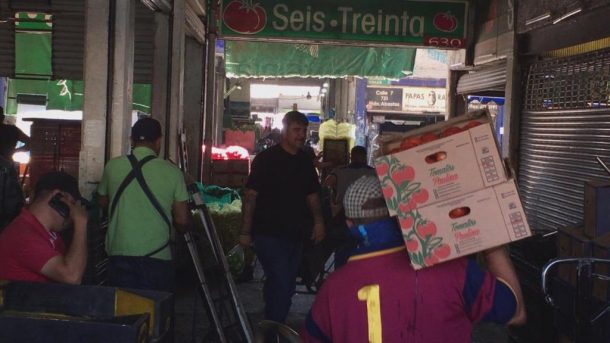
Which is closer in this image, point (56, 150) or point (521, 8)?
point (56, 150)

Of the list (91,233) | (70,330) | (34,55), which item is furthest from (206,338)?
(34,55)

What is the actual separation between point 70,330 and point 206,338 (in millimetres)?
2754

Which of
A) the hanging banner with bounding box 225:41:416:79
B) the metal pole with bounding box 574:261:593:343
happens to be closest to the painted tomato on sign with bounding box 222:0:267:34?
the hanging banner with bounding box 225:41:416:79

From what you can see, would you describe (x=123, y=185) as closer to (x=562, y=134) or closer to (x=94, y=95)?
(x=94, y=95)

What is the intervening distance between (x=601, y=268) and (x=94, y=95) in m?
4.30

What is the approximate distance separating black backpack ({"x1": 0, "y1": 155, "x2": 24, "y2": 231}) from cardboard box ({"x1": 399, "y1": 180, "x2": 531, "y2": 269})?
166 inches

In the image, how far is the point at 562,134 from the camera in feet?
26.1

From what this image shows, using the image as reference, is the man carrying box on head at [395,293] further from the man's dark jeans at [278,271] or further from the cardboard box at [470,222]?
the man's dark jeans at [278,271]

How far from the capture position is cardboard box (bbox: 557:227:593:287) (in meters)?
4.66

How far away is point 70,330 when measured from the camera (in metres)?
2.86

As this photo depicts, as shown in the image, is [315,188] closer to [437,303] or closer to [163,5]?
[163,5]

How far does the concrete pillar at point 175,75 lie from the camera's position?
8.93m

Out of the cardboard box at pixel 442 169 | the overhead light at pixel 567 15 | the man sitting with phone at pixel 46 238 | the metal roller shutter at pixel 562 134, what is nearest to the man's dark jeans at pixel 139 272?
the man sitting with phone at pixel 46 238

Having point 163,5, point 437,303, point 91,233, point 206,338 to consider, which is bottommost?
point 206,338
